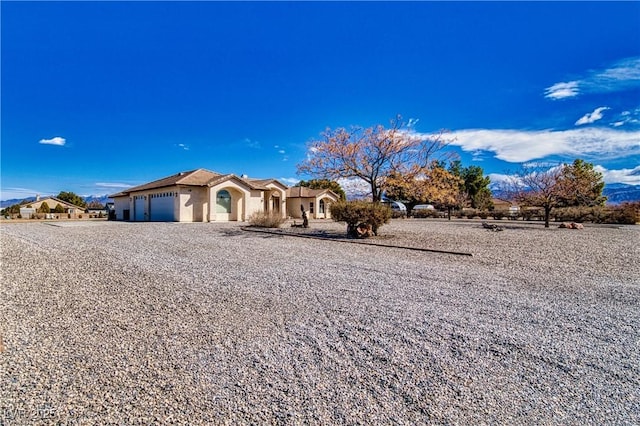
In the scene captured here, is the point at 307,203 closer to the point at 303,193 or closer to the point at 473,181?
the point at 303,193

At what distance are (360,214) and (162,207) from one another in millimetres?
20907

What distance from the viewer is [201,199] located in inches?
1063

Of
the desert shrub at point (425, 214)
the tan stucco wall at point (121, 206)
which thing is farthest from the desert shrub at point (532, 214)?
→ the tan stucco wall at point (121, 206)

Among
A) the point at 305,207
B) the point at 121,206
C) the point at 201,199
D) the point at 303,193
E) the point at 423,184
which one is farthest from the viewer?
the point at 303,193

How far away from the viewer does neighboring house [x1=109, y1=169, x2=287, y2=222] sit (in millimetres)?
26188

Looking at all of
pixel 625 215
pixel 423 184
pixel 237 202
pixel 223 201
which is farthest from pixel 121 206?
pixel 625 215

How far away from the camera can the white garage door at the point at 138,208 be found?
31.7 meters

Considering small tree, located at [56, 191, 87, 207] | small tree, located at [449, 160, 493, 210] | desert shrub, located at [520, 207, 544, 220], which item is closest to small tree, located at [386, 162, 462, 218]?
desert shrub, located at [520, 207, 544, 220]

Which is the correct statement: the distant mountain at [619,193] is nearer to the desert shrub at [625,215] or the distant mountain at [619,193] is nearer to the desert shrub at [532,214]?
the desert shrub at [532,214]

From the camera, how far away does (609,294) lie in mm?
5727

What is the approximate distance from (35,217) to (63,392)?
48.7 meters

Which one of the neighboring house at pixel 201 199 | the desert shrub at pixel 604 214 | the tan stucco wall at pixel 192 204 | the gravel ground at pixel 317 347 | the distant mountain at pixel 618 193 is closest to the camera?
the gravel ground at pixel 317 347

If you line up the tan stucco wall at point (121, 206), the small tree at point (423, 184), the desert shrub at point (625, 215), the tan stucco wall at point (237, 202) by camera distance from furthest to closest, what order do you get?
the tan stucco wall at point (121, 206) → the tan stucco wall at point (237, 202) → the desert shrub at point (625, 215) → the small tree at point (423, 184)

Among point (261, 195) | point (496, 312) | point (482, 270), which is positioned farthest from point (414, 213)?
point (496, 312)
